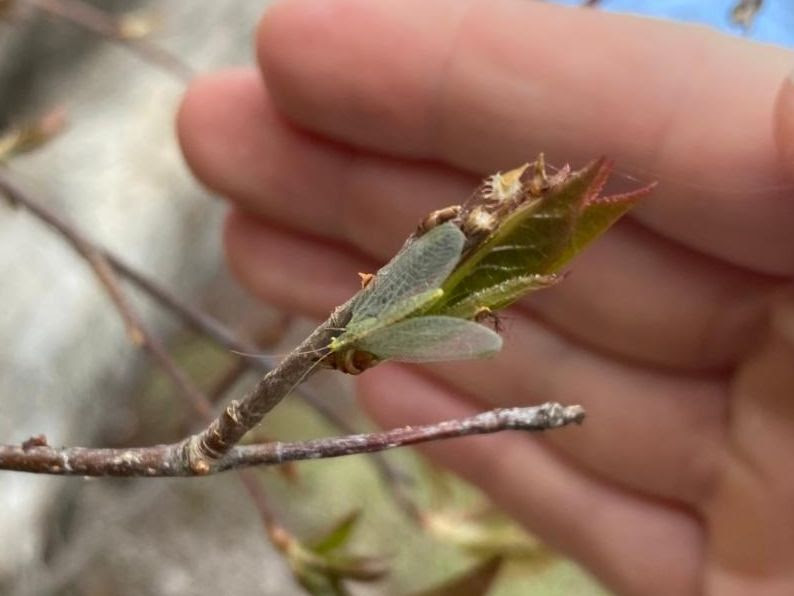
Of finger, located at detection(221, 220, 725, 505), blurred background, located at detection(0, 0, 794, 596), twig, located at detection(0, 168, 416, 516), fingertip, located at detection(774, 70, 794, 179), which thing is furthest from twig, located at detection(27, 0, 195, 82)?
fingertip, located at detection(774, 70, 794, 179)

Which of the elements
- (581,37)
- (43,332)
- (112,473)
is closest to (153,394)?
(43,332)

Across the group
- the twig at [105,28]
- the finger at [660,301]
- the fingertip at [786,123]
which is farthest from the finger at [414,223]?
the twig at [105,28]

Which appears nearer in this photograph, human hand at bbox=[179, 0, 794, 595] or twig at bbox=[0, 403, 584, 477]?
twig at bbox=[0, 403, 584, 477]

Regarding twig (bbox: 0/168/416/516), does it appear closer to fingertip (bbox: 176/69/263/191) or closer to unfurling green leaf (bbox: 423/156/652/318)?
fingertip (bbox: 176/69/263/191)

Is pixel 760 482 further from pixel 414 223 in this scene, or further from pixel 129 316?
pixel 129 316

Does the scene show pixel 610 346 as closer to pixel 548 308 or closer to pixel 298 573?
pixel 548 308

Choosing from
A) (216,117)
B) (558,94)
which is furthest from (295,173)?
(558,94)

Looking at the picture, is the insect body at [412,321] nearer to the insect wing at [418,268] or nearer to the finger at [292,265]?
the insect wing at [418,268]
